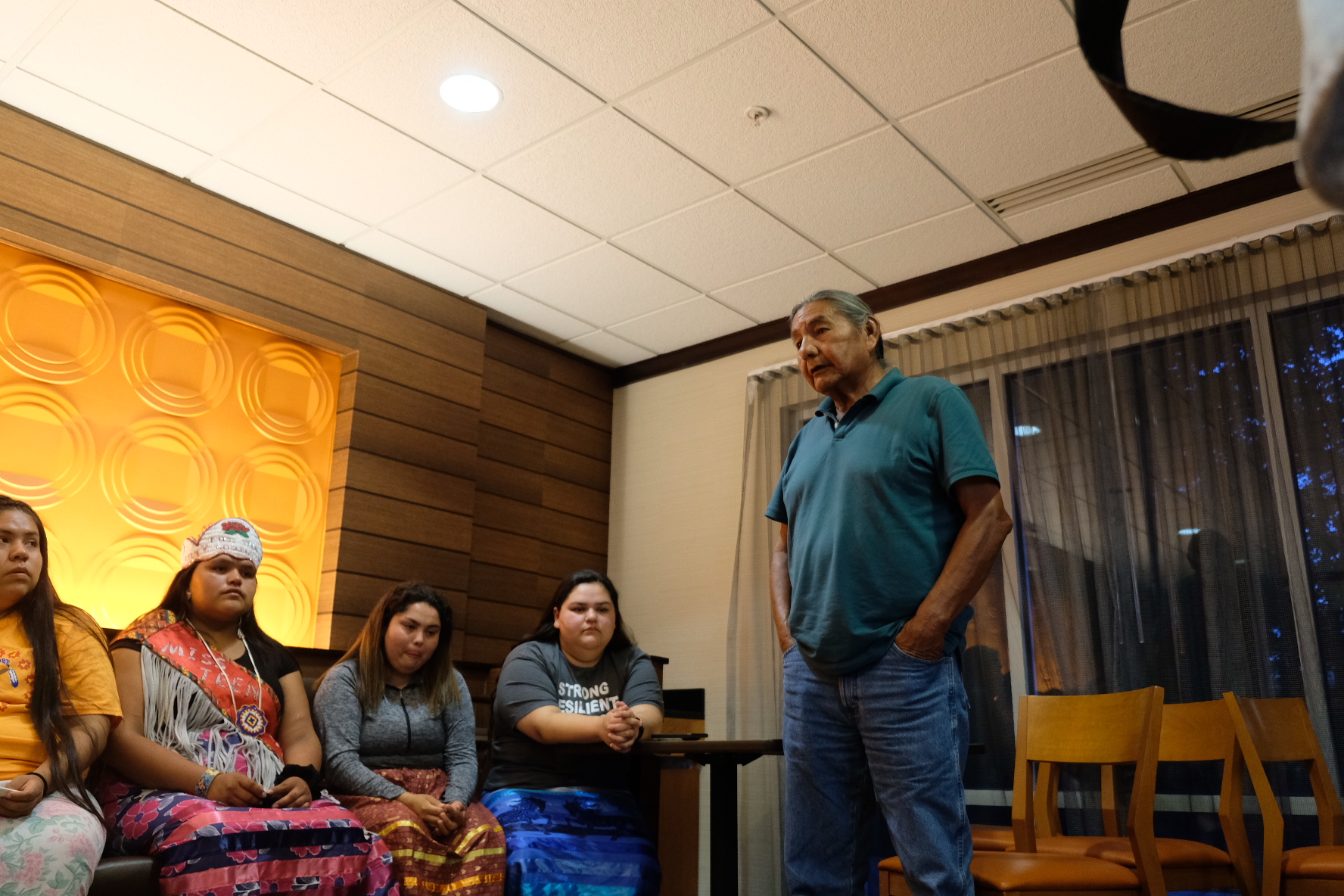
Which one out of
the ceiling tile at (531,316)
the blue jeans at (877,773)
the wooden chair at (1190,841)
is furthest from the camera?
the ceiling tile at (531,316)

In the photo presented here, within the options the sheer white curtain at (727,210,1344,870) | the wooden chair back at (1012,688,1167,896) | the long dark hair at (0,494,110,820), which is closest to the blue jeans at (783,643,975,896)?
the wooden chair back at (1012,688,1167,896)

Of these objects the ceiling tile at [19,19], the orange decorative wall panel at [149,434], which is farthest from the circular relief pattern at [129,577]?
the ceiling tile at [19,19]

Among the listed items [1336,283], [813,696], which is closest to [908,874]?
[813,696]

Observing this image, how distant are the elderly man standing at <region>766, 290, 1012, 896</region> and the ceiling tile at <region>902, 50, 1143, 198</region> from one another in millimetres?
1836

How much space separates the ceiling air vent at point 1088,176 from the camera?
11.5ft

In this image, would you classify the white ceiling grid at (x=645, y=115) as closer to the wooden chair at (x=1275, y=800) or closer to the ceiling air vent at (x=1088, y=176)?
the ceiling air vent at (x=1088, y=176)

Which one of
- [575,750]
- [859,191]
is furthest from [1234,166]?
[575,750]

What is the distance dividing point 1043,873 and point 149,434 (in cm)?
342

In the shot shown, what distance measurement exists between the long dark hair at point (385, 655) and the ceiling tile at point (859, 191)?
1999mm

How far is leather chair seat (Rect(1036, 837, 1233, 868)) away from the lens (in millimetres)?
2346

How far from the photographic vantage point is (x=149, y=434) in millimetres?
3781

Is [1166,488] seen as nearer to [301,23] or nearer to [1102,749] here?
[1102,749]

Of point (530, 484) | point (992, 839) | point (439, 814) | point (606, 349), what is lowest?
point (992, 839)

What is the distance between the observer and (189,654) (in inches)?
101
